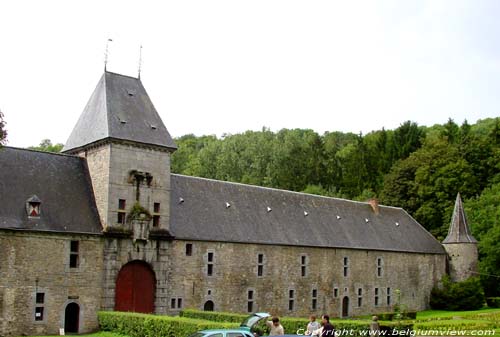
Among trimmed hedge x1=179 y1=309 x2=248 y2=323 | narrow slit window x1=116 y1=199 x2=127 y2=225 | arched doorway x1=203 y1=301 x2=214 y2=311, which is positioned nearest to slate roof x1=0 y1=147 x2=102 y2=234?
narrow slit window x1=116 y1=199 x2=127 y2=225

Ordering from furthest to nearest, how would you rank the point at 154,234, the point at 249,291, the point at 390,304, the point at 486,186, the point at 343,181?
the point at 343,181 < the point at 486,186 < the point at 390,304 < the point at 249,291 < the point at 154,234

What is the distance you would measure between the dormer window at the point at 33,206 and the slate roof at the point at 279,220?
773cm

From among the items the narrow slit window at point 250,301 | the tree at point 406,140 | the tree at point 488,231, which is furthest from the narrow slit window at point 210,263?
the tree at point 406,140

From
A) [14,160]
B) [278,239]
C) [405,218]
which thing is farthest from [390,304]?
[14,160]

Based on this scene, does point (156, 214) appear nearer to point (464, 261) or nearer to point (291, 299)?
point (291, 299)

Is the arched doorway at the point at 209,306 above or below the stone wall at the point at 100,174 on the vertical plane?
below

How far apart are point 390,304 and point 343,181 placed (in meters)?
35.0

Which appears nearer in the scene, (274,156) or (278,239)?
(278,239)

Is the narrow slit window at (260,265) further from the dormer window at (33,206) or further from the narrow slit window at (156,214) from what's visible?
the dormer window at (33,206)

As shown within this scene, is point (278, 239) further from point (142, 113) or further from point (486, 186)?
point (486, 186)

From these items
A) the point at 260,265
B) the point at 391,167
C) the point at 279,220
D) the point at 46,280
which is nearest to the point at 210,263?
the point at 260,265

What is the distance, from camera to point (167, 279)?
1249 inches

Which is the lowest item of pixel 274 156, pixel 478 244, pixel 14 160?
pixel 478 244

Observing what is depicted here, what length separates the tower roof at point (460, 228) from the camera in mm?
52500
